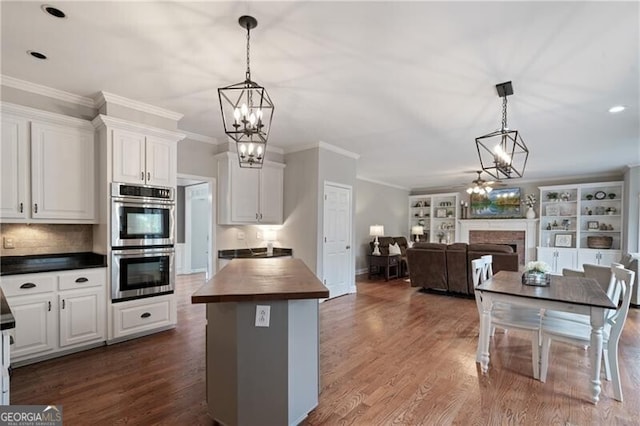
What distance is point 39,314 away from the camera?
2.88 metres

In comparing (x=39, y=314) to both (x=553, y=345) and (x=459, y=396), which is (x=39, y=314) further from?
(x=553, y=345)

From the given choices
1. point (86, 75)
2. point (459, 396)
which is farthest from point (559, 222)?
point (86, 75)

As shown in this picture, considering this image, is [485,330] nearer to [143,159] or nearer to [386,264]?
[143,159]

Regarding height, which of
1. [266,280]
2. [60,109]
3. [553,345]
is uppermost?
[60,109]

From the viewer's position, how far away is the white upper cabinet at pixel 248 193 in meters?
4.86

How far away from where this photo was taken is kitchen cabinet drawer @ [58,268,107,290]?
302 cm

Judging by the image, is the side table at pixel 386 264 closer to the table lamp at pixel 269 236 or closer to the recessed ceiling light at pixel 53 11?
the table lamp at pixel 269 236

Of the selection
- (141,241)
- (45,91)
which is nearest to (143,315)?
(141,241)

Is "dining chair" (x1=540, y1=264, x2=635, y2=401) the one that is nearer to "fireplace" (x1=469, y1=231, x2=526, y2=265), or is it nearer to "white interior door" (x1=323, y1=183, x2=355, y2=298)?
"white interior door" (x1=323, y1=183, x2=355, y2=298)

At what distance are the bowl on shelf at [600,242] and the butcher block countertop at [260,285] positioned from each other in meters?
8.06

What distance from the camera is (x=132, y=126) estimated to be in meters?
3.40

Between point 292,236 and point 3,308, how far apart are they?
13.5 feet

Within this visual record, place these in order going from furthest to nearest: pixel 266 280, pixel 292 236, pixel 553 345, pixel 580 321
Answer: pixel 292 236, pixel 553 345, pixel 580 321, pixel 266 280

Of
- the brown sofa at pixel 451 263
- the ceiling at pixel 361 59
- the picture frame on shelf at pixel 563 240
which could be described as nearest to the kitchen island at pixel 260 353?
the ceiling at pixel 361 59
